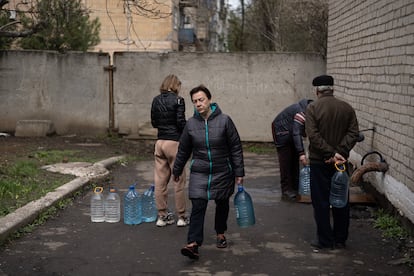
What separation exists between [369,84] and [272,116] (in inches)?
235

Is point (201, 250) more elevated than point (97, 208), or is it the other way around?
point (97, 208)

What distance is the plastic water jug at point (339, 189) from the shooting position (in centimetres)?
585

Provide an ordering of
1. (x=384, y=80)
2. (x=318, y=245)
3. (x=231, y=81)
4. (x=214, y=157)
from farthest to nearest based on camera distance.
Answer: (x=231, y=81) → (x=384, y=80) → (x=318, y=245) → (x=214, y=157)

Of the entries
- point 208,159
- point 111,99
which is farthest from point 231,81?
point 208,159

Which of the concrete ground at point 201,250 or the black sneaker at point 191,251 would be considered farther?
the black sneaker at point 191,251

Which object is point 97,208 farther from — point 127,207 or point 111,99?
point 111,99

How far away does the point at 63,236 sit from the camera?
646 centimetres

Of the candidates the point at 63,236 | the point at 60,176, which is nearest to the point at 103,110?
the point at 60,176

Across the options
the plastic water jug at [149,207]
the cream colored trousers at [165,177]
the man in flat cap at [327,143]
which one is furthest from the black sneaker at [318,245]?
the plastic water jug at [149,207]

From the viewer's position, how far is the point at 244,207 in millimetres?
6172

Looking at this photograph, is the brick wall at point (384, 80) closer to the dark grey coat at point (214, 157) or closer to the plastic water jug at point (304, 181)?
the plastic water jug at point (304, 181)

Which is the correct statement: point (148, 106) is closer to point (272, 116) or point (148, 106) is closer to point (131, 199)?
point (272, 116)

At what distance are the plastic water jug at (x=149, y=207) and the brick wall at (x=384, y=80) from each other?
9.80 feet

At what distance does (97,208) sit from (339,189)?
10.2 feet
